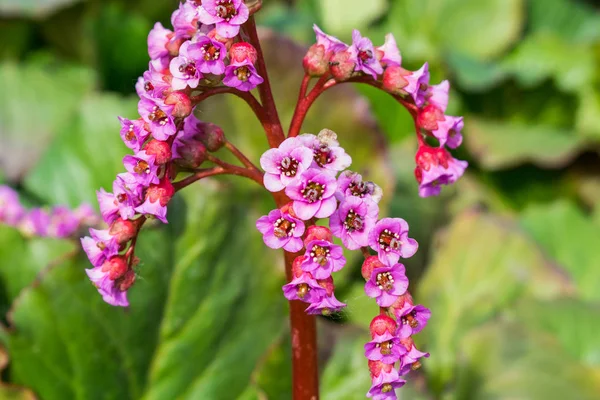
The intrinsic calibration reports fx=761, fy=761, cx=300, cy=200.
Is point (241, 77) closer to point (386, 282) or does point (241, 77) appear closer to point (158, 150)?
point (158, 150)

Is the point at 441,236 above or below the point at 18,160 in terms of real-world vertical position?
below

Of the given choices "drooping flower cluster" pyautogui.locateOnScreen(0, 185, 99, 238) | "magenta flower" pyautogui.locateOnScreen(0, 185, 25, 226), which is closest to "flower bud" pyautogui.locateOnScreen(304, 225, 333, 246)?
"drooping flower cluster" pyautogui.locateOnScreen(0, 185, 99, 238)

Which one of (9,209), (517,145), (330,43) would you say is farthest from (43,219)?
(517,145)

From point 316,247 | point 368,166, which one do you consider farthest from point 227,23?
point 368,166

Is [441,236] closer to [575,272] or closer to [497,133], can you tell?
[575,272]

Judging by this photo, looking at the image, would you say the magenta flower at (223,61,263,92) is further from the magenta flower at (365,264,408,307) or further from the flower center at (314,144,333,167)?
the magenta flower at (365,264,408,307)

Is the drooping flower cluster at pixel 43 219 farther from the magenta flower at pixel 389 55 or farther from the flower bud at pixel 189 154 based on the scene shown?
the magenta flower at pixel 389 55

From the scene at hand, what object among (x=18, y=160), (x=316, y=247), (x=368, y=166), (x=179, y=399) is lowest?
(x=179, y=399)
